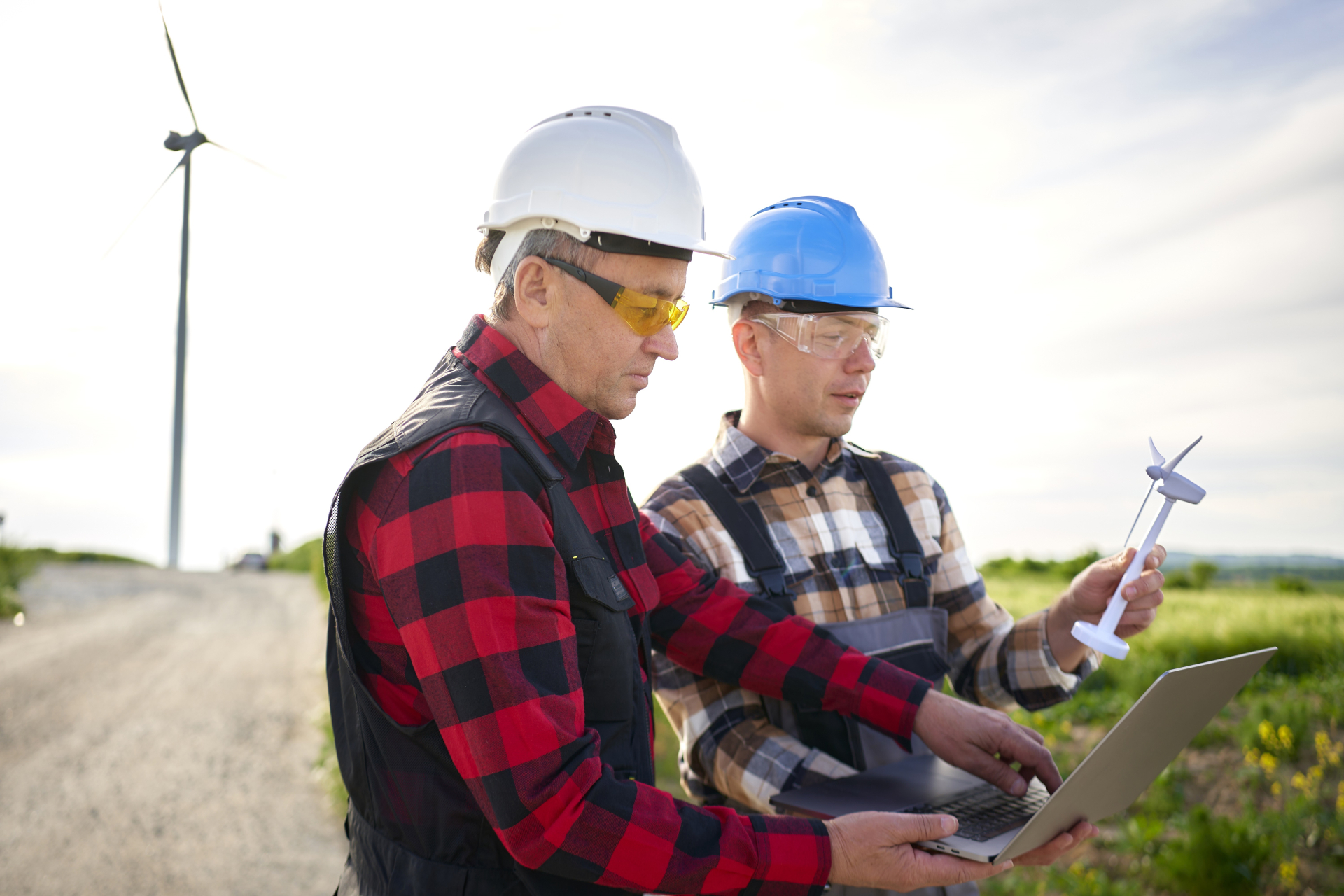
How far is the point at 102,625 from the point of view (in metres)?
18.7

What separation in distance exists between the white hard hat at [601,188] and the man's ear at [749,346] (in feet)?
3.11

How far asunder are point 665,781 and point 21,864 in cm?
569

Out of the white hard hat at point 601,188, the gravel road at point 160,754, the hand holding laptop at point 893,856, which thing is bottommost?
the gravel road at point 160,754

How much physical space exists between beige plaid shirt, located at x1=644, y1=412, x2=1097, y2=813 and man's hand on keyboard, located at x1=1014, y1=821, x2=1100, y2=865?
23.5 inches

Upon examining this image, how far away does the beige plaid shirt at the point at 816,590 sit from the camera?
9.10 feet

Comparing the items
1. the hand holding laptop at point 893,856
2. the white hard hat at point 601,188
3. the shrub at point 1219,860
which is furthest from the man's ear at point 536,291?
the shrub at point 1219,860

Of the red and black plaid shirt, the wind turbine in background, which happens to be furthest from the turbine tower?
the red and black plaid shirt

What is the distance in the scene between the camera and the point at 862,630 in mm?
2883

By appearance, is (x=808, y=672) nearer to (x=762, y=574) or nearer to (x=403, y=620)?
(x=762, y=574)

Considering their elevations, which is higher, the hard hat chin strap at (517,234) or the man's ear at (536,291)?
the hard hat chin strap at (517,234)

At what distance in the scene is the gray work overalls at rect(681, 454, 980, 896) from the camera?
280 cm

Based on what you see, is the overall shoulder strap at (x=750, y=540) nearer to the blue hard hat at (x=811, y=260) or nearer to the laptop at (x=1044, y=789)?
the laptop at (x=1044, y=789)

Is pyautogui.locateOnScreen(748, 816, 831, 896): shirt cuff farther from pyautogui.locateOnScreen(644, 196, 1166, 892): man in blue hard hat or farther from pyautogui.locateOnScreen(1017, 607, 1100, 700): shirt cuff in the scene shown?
pyautogui.locateOnScreen(1017, 607, 1100, 700): shirt cuff

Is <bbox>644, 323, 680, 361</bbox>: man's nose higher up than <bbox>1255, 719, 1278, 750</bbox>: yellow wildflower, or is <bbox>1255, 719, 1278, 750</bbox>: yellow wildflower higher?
<bbox>644, 323, 680, 361</bbox>: man's nose
